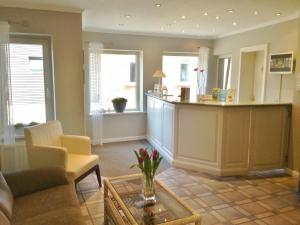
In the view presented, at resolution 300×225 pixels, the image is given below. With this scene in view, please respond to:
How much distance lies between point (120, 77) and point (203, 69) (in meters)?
2.03

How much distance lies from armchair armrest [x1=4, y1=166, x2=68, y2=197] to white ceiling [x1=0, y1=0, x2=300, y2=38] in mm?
2284

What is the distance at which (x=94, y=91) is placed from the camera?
5148 mm

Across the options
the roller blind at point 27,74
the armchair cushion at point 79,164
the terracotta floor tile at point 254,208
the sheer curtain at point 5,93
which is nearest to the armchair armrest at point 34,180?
the armchair cushion at point 79,164

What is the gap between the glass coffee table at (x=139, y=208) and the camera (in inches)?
74.9

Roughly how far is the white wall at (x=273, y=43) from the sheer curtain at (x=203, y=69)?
69 cm

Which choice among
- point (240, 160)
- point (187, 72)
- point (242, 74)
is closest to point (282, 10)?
point (242, 74)

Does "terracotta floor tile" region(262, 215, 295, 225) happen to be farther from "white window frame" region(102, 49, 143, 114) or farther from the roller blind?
"white window frame" region(102, 49, 143, 114)

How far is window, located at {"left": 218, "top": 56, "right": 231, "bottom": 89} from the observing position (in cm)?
598

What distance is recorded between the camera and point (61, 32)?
12.6ft

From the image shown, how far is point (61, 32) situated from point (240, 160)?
10.9 feet

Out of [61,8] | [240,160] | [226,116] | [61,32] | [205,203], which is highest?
[61,8]

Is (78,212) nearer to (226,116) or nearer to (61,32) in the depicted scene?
(226,116)

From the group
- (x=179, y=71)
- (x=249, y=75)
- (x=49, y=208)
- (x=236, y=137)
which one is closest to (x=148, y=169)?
(x=49, y=208)

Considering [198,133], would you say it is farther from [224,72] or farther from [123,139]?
[224,72]
